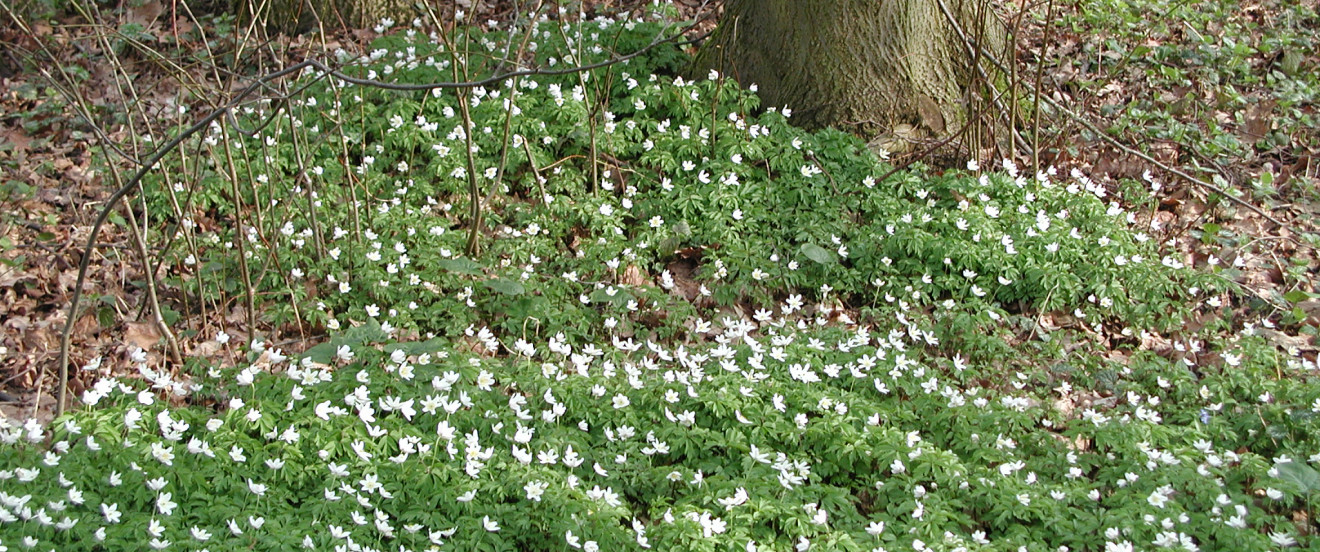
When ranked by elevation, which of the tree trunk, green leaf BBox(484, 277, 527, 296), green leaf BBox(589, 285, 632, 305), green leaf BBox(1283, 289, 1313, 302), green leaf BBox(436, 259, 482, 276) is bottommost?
green leaf BBox(1283, 289, 1313, 302)

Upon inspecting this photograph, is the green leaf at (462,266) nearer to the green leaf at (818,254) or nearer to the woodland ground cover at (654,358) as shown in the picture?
the woodland ground cover at (654,358)

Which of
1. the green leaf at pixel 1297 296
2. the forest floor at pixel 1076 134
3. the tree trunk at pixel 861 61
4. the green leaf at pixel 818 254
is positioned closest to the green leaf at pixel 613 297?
the green leaf at pixel 818 254

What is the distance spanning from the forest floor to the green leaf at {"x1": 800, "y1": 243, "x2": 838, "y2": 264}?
1488 millimetres

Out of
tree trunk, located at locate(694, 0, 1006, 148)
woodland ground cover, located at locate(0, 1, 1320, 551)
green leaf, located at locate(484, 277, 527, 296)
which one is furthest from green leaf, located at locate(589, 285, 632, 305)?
tree trunk, located at locate(694, 0, 1006, 148)

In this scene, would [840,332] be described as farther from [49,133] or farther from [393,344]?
[49,133]

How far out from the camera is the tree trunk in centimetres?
570

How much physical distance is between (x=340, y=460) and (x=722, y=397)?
1317 millimetres

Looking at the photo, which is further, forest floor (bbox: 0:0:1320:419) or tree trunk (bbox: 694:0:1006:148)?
tree trunk (bbox: 694:0:1006:148)

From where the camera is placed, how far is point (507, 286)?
4480 millimetres

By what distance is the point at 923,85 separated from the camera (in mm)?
5793

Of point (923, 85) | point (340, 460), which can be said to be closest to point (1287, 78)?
point (923, 85)

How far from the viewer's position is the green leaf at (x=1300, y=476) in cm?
341

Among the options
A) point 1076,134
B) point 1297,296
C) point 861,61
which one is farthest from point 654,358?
point 1076,134

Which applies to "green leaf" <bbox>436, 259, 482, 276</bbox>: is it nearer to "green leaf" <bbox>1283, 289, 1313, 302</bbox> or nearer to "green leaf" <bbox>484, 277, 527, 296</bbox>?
"green leaf" <bbox>484, 277, 527, 296</bbox>
